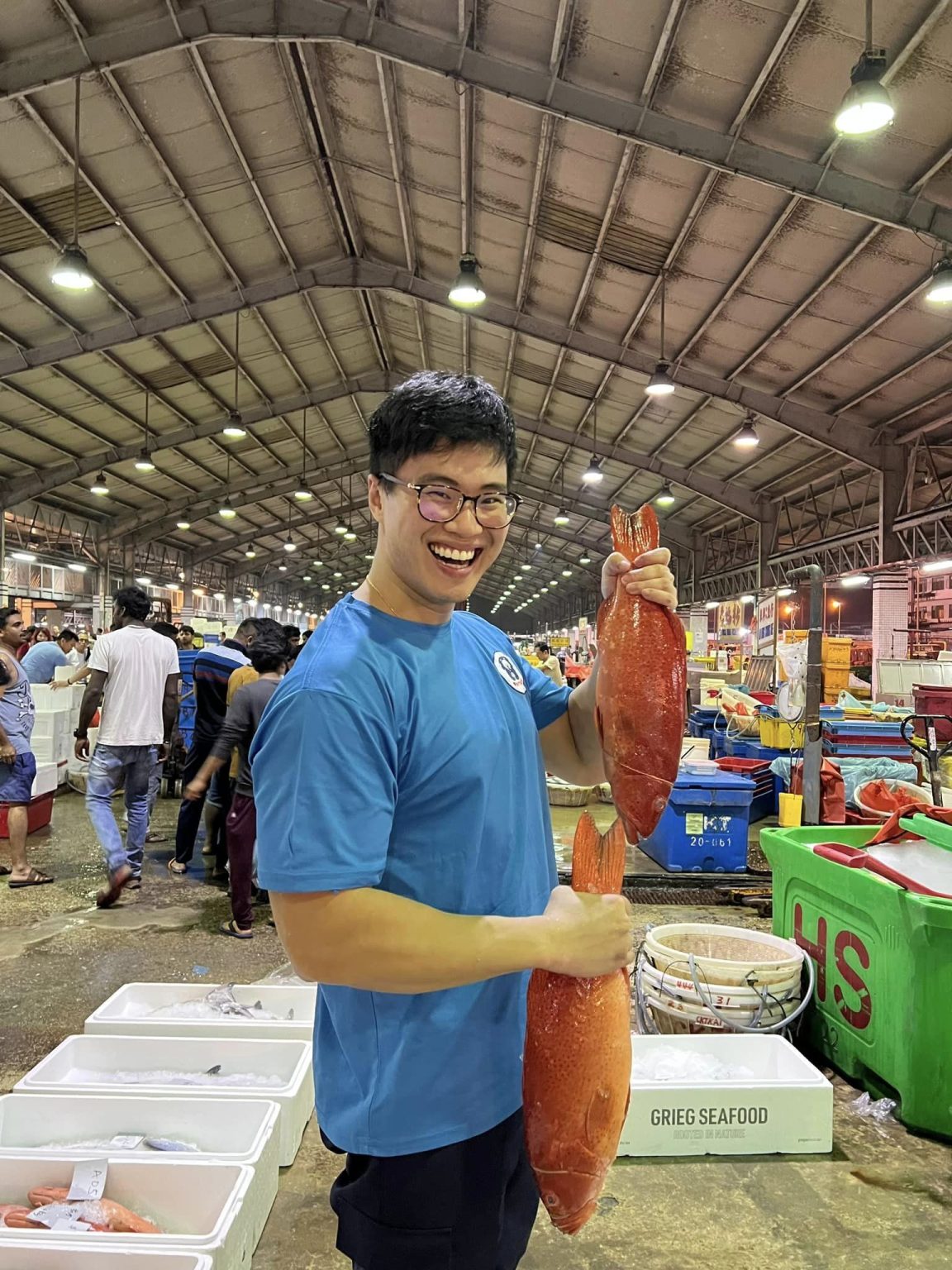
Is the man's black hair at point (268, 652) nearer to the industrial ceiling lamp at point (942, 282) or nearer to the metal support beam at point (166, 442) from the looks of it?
the industrial ceiling lamp at point (942, 282)

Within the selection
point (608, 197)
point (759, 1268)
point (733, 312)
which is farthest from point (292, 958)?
point (733, 312)

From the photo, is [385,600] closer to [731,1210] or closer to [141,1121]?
[141,1121]

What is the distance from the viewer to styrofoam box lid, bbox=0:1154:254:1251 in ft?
6.94

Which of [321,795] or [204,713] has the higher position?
[321,795]

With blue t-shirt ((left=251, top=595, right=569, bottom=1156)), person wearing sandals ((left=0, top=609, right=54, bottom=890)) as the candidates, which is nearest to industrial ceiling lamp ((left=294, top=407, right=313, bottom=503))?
person wearing sandals ((left=0, top=609, right=54, bottom=890))

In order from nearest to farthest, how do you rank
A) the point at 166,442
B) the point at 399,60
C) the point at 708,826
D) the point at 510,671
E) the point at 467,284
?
the point at 510,671 → the point at 708,826 → the point at 399,60 → the point at 467,284 → the point at 166,442

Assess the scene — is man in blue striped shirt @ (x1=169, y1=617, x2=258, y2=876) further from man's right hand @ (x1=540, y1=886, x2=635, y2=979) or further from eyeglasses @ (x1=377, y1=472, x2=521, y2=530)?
man's right hand @ (x1=540, y1=886, x2=635, y2=979)

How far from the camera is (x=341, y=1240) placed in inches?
49.2

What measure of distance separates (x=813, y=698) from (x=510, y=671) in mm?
4207

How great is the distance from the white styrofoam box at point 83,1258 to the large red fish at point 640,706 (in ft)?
4.87

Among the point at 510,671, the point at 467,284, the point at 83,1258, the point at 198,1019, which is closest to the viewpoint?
the point at 510,671

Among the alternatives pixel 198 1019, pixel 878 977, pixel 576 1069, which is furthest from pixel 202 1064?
pixel 878 977

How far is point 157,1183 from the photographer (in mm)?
2133

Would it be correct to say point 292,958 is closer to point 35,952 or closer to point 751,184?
point 35,952
